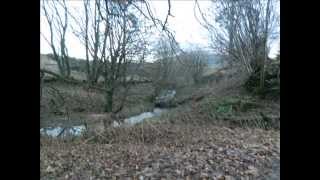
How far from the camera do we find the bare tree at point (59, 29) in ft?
16.5

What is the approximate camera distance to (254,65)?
21.2ft

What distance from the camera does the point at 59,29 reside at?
531cm

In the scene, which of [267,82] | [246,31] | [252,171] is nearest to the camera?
[252,171]

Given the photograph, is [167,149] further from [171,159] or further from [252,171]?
→ [252,171]

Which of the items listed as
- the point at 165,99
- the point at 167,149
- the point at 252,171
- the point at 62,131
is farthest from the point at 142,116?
the point at 252,171

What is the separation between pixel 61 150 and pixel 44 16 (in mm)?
2103

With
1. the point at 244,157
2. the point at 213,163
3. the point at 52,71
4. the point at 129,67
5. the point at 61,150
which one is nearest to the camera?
the point at 213,163

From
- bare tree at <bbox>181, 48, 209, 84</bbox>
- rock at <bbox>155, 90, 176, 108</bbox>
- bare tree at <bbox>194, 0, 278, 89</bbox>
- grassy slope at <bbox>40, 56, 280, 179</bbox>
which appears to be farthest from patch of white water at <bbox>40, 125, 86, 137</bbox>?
bare tree at <bbox>194, 0, 278, 89</bbox>

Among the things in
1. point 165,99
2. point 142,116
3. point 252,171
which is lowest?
point 252,171

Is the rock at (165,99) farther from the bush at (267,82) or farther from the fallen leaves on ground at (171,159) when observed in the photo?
the fallen leaves on ground at (171,159)

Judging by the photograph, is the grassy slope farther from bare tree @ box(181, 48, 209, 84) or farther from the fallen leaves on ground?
bare tree @ box(181, 48, 209, 84)

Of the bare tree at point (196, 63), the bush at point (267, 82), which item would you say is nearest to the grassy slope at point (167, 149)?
the bush at point (267, 82)
